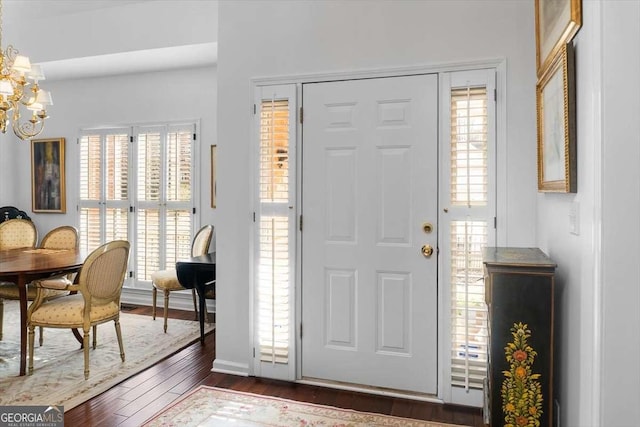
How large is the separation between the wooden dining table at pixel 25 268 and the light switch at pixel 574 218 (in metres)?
3.38

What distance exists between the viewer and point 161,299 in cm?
538

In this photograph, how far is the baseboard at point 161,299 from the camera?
527cm

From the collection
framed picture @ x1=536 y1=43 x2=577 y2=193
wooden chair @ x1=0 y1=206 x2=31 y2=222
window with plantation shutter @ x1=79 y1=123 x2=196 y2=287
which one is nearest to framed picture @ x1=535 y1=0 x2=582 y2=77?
framed picture @ x1=536 y1=43 x2=577 y2=193

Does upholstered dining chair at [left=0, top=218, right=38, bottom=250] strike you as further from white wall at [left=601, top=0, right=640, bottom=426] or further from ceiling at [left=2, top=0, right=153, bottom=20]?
white wall at [left=601, top=0, right=640, bottom=426]

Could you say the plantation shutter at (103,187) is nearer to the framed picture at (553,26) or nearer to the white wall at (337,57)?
the white wall at (337,57)

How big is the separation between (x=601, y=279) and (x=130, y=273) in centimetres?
527

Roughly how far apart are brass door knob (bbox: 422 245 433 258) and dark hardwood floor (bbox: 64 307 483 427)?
973 millimetres

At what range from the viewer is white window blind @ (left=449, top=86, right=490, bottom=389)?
2.82 metres

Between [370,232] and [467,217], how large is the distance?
65cm

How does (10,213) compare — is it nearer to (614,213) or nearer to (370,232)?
(370,232)

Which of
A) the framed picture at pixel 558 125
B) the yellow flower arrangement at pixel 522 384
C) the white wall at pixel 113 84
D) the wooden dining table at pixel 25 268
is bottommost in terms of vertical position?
the yellow flower arrangement at pixel 522 384

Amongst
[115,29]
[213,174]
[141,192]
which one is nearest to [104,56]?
[115,29]

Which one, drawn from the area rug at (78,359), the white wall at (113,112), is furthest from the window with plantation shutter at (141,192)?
the area rug at (78,359)

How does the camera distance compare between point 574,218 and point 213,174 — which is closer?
point 574,218
